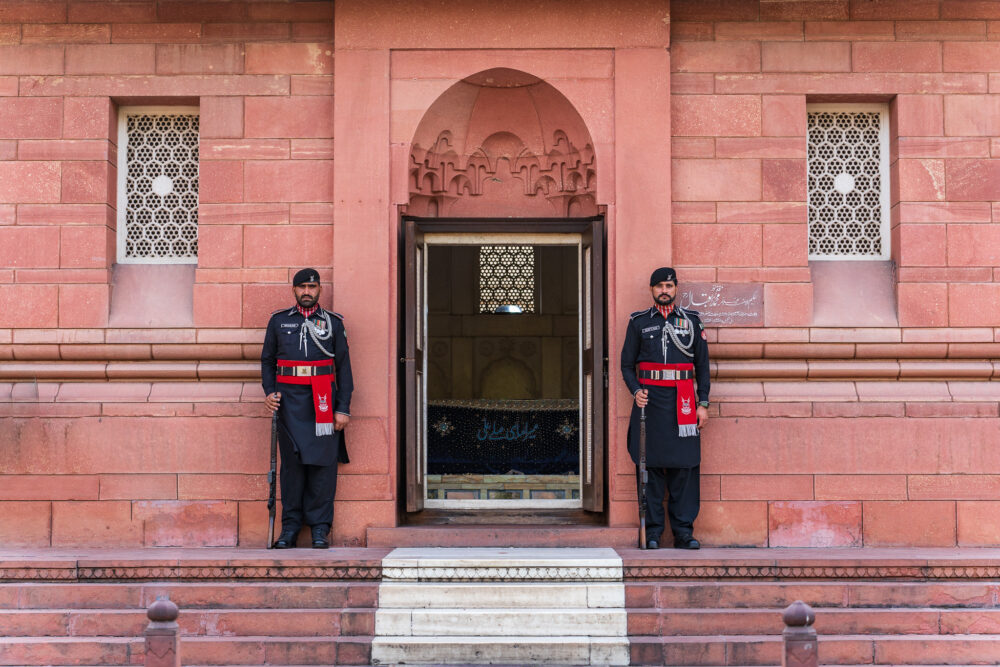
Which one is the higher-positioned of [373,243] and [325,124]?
[325,124]

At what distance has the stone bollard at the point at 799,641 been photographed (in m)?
4.79

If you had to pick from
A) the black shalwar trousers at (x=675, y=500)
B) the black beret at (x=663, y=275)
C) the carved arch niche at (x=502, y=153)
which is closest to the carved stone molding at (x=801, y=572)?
the black shalwar trousers at (x=675, y=500)

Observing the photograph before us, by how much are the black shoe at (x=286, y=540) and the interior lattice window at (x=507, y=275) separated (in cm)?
697

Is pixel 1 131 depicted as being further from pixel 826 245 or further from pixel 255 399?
pixel 826 245

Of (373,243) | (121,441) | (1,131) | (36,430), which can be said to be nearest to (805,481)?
(373,243)

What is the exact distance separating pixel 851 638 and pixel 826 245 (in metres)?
3.13

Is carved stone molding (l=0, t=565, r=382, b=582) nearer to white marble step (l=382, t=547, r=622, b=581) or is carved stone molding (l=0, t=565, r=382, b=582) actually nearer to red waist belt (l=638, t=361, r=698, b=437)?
white marble step (l=382, t=547, r=622, b=581)

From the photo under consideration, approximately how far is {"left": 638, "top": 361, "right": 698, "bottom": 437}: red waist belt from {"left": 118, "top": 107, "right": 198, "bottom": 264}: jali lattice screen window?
3521 millimetres

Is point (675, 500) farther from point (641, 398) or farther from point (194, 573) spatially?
point (194, 573)

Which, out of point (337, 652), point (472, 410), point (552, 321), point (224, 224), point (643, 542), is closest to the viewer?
point (337, 652)

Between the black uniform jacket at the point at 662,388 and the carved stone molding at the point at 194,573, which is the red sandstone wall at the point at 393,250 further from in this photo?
the carved stone molding at the point at 194,573

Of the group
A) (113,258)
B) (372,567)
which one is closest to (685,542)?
(372,567)

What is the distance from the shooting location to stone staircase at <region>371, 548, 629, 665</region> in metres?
6.60

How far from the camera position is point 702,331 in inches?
314
